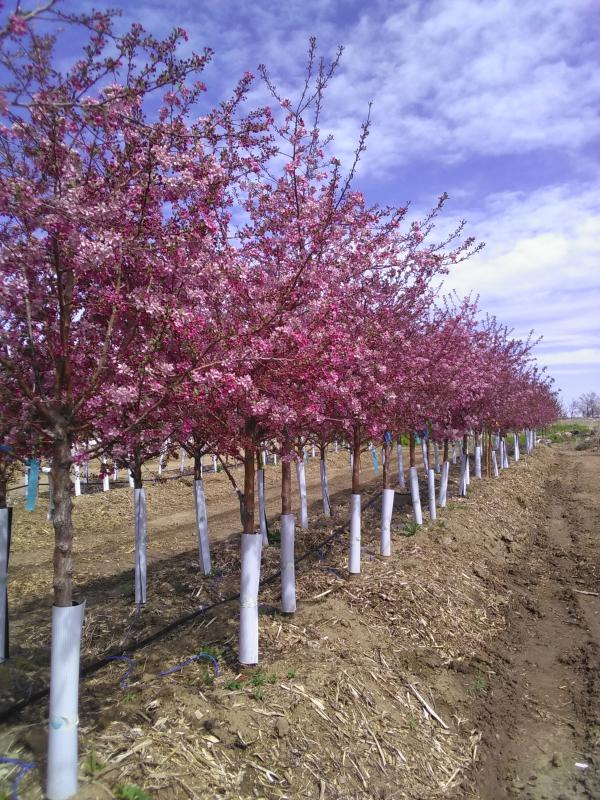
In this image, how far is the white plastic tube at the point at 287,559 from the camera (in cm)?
647

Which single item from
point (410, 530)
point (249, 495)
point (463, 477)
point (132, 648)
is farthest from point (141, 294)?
point (463, 477)

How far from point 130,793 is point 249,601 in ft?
6.61

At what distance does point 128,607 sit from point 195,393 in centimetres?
471

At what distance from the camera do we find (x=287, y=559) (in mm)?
6480

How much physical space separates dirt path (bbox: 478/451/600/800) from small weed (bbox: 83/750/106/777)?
3.02m

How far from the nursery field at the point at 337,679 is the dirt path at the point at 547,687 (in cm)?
2

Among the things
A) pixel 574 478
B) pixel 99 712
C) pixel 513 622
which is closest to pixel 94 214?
pixel 99 712

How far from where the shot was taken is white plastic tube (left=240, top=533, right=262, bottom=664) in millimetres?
5355

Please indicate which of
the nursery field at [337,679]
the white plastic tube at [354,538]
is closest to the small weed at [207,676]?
the nursery field at [337,679]

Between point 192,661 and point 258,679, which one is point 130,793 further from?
point 192,661

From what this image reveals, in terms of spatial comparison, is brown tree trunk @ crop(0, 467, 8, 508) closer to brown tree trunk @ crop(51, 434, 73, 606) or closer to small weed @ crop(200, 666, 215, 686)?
brown tree trunk @ crop(51, 434, 73, 606)

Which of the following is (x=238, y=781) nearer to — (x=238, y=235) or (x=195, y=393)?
(x=195, y=393)

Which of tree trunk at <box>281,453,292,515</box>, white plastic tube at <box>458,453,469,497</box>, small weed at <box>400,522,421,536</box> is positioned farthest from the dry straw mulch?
white plastic tube at <box>458,453,469,497</box>

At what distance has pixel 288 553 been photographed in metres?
6.48
